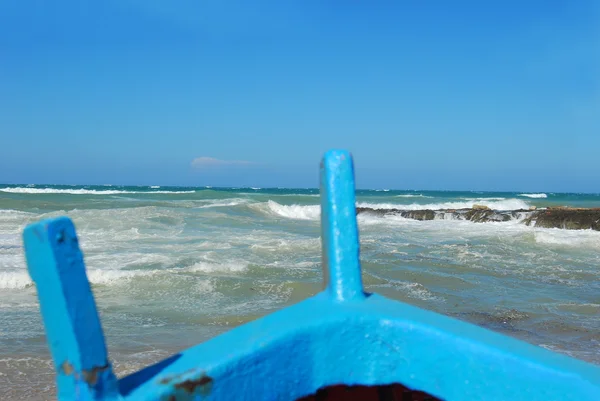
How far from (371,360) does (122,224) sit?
46.2 ft

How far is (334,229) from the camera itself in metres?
1.61

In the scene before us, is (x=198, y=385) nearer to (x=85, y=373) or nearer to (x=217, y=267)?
(x=85, y=373)

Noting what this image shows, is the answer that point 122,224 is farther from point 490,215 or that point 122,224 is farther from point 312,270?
point 490,215

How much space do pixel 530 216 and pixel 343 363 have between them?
1884 cm

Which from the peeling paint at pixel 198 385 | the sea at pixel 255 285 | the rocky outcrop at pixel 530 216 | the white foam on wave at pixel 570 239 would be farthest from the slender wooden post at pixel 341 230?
the rocky outcrop at pixel 530 216

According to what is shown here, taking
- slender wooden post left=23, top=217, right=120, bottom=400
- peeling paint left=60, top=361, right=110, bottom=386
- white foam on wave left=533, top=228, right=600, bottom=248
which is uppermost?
slender wooden post left=23, top=217, right=120, bottom=400

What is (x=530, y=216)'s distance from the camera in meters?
18.7

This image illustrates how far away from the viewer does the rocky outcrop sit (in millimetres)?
16594

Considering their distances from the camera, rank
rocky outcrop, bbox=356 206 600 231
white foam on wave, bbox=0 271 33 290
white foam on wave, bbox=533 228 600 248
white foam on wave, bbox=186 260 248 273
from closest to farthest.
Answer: white foam on wave, bbox=0 271 33 290 < white foam on wave, bbox=186 260 248 273 < white foam on wave, bbox=533 228 600 248 < rocky outcrop, bbox=356 206 600 231

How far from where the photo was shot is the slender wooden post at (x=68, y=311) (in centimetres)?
109

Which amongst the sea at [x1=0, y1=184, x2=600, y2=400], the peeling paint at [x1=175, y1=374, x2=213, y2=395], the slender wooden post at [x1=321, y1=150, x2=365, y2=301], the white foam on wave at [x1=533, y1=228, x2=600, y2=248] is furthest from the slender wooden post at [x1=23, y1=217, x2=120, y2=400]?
the white foam on wave at [x1=533, y1=228, x2=600, y2=248]

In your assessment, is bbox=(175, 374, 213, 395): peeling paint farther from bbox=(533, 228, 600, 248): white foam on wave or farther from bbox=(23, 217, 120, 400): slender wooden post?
bbox=(533, 228, 600, 248): white foam on wave

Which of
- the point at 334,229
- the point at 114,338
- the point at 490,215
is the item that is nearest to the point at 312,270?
the point at 114,338

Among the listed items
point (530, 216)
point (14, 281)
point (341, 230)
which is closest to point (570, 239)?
point (530, 216)
